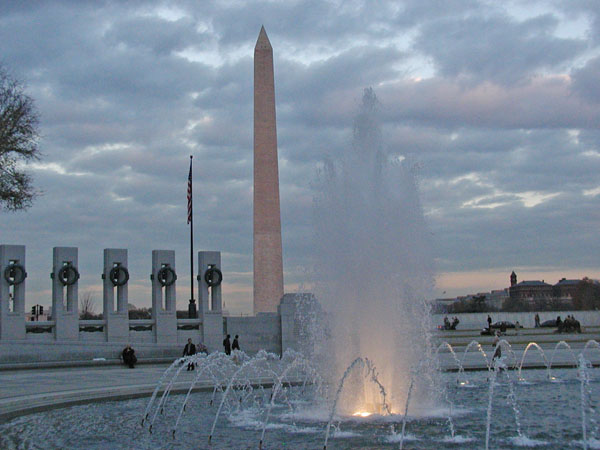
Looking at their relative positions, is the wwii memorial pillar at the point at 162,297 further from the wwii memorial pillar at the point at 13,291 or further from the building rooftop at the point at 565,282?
the building rooftop at the point at 565,282

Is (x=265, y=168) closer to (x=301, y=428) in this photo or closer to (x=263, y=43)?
(x=263, y=43)

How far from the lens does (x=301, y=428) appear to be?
13398 millimetres

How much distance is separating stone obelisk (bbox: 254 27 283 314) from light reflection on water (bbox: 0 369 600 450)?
19.9 metres

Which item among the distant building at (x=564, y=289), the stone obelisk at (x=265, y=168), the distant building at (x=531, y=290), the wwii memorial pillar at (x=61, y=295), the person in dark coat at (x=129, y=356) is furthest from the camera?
the distant building at (x=531, y=290)

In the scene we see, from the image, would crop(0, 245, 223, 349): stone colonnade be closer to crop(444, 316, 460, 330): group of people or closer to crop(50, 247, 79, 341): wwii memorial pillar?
crop(50, 247, 79, 341): wwii memorial pillar

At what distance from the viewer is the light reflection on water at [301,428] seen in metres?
11.6

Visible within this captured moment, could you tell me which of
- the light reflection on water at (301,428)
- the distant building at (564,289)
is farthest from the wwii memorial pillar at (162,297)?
the distant building at (564,289)

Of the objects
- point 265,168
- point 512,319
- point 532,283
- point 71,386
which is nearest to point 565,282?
point 532,283

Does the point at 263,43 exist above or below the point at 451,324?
above

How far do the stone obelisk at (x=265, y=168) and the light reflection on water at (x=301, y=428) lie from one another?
19871mm

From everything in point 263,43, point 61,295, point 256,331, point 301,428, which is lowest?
point 301,428

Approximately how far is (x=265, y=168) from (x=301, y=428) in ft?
81.3

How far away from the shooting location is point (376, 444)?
37.5 feet

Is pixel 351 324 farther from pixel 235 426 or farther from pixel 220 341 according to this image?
pixel 220 341
